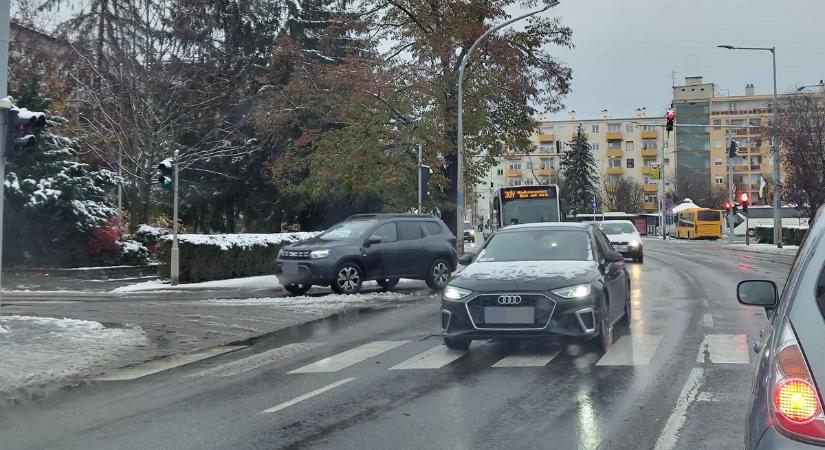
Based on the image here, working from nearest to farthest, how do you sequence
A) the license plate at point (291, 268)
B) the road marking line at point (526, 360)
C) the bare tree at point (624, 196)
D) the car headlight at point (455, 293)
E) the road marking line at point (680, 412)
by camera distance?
the road marking line at point (680, 412) < the road marking line at point (526, 360) < the car headlight at point (455, 293) < the license plate at point (291, 268) < the bare tree at point (624, 196)

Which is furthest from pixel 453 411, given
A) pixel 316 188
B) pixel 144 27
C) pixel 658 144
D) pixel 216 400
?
pixel 658 144

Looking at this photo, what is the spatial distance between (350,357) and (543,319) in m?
2.34

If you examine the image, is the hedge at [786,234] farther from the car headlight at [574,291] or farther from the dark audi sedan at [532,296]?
the car headlight at [574,291]

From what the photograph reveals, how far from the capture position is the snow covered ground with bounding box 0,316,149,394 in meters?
8.62

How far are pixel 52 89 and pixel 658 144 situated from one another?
103 metres

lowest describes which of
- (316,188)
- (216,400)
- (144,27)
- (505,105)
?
(216,400)

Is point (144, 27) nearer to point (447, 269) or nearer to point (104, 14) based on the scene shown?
point (104, 14)

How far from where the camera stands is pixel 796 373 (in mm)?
2971

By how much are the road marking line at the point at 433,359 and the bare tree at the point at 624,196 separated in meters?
99.7

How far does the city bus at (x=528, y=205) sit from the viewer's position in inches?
1353

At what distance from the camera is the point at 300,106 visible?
3191cm

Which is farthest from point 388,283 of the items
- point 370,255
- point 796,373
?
point 796,373

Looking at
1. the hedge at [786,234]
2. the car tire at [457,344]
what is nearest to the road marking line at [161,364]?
the car tire at [457,344]

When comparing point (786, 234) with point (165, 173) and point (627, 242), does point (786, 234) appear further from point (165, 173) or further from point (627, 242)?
point (165, 173)
